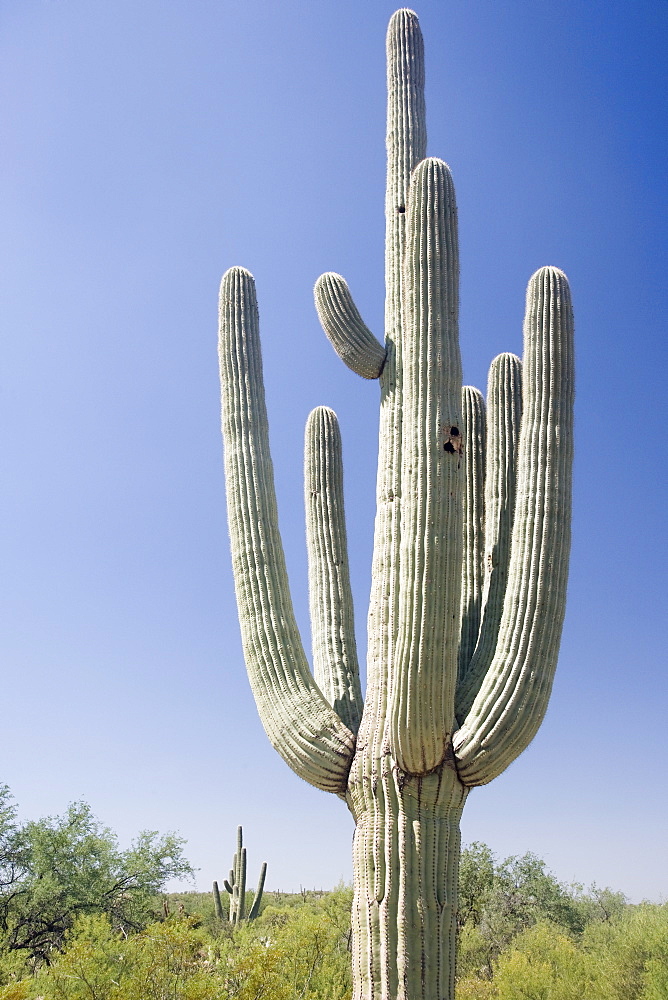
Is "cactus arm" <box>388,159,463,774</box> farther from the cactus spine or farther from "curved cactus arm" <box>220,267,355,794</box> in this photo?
the cactus spine

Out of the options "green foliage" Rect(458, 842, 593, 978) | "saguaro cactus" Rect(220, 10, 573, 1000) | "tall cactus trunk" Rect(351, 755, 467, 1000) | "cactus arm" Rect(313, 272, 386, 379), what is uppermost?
"cactus arm" Rect(313, 272, 386, 379)

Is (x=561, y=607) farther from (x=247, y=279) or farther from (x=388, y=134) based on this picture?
(x=388, y=134)

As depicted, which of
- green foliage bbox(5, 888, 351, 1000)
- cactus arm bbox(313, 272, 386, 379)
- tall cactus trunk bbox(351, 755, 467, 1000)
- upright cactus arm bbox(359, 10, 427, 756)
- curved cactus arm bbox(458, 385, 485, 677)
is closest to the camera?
tall cactus trunk bbox(351, 755, 467, 1000)

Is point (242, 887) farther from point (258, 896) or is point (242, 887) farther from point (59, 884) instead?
point (59, 884)

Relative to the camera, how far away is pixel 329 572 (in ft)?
19.1

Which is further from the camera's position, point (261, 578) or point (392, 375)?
point (392, 375)

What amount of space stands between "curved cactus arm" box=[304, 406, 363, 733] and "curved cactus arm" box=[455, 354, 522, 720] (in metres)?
0.82

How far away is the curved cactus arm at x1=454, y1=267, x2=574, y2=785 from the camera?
14.6 ft

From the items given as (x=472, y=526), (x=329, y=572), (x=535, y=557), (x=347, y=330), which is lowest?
(x=535, y=557)

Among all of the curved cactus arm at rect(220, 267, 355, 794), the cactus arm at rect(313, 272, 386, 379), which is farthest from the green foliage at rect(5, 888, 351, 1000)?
the cactus arm at rect(313, 272, 386, 379)

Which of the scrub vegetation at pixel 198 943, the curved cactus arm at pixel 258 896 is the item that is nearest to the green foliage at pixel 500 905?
the scrub vegetation at pixel 198 943

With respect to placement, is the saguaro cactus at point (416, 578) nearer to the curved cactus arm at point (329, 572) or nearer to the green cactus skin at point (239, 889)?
the curved cactus arm at point (329, 572)

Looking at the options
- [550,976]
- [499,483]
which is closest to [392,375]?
[499,483]

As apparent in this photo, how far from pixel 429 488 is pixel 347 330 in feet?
5.38
